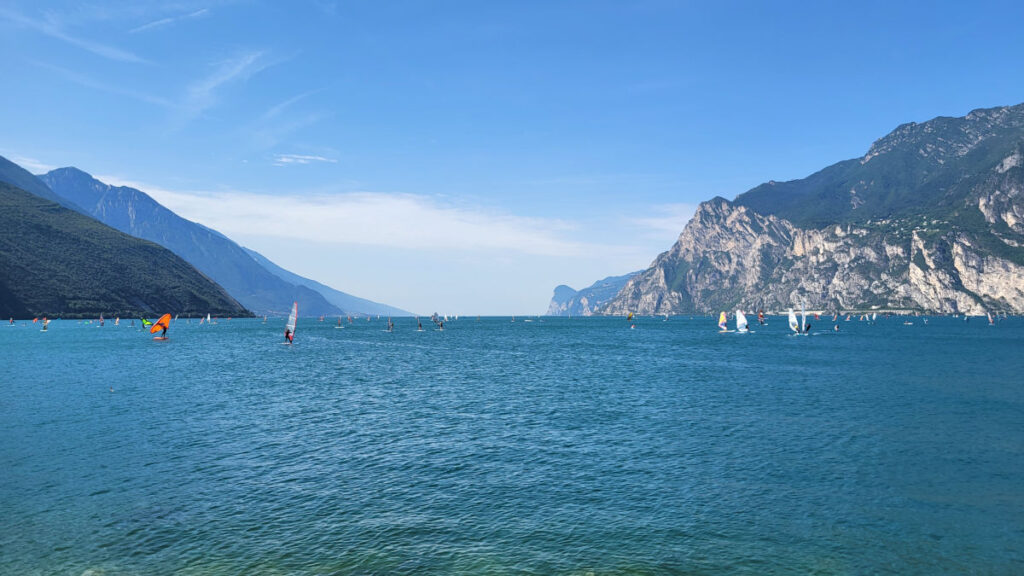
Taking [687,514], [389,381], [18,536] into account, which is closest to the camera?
[18,536]

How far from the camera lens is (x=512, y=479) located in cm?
3155

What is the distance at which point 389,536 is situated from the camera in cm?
2364

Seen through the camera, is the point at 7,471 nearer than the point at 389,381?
Yes

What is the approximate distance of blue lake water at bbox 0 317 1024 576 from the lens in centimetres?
2198

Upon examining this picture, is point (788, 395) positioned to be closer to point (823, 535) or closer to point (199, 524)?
point (823, 535)

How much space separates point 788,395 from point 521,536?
1936 inches

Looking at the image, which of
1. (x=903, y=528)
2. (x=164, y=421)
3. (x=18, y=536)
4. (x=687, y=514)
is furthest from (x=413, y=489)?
(x=164, y=421)

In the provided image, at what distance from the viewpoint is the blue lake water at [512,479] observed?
2198cm

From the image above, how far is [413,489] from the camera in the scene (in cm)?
2986

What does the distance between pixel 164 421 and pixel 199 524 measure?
27858 millimetres

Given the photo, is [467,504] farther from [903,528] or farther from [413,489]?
[903,528]

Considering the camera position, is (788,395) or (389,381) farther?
(389,381)

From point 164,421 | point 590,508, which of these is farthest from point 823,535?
point 164,421

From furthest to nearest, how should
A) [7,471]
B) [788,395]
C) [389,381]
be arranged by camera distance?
[389,381]
[788,395]
[7,471]
